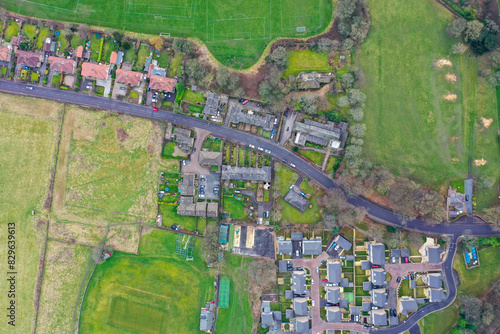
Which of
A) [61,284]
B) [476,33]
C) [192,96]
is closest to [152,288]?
[61,284]

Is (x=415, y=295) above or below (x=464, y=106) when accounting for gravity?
below

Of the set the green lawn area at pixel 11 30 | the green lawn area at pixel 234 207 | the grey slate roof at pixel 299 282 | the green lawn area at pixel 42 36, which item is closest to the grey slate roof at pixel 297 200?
the green lawn area at pixel 234 207

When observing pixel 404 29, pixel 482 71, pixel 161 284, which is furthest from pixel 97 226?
pixel 482 71

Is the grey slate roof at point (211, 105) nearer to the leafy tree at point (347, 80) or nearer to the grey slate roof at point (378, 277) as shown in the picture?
the leafy tree at point (347, 80)

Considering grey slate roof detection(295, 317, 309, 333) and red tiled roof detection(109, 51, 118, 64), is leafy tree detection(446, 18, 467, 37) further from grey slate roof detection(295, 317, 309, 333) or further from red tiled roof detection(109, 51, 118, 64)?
red tiled roof detection(109, 51, 118, 64)

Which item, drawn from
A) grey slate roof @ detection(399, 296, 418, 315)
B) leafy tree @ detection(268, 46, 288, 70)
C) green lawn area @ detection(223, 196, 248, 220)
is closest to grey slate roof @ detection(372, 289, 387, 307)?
grey slate roof @ detection(399, 296, 418, 315)

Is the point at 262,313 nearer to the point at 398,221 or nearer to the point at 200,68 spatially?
the point at 398,221

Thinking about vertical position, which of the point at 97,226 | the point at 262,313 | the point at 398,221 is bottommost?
the point at 262,313
